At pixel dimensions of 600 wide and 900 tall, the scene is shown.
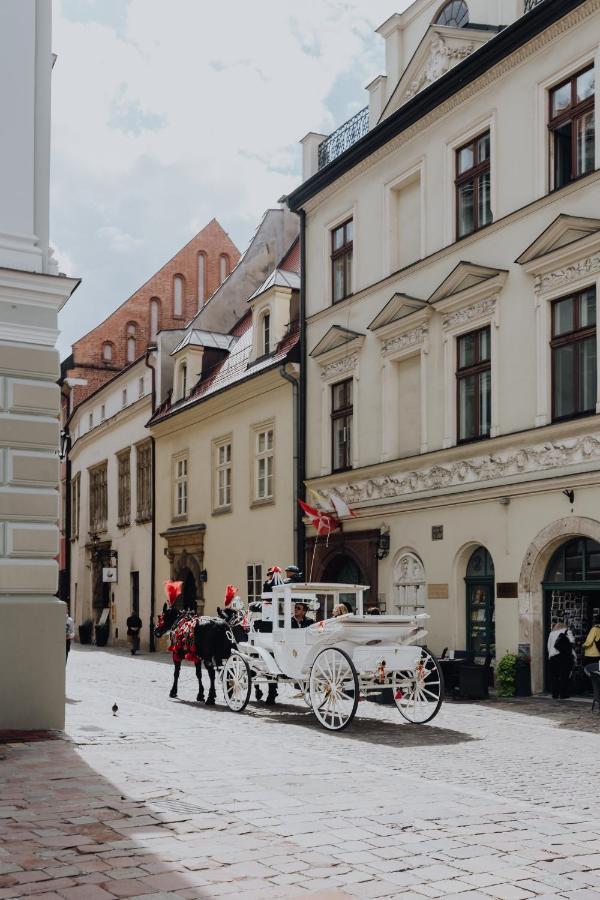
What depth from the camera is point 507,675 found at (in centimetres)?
1819

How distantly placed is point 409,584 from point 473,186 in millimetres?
7637

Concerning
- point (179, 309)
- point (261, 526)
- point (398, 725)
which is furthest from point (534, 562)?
point (179, 309)

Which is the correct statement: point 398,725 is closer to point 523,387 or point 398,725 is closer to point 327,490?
point 523,387

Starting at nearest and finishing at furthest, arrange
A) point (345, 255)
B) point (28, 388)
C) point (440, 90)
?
point (28, 388) < point (440, 90) < point (345, 255)

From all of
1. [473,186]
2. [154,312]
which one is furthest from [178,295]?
[473,186]

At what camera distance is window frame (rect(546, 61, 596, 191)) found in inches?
704

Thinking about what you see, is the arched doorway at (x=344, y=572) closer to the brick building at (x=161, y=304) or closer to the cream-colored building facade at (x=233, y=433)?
the cream-colored building facade at (x=233, y=433)

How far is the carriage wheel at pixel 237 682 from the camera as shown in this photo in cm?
1580

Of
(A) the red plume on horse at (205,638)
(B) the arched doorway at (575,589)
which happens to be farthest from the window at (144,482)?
(B) the arched doorway at (575,589)

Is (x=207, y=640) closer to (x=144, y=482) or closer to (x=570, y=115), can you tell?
(x=570, y=115)

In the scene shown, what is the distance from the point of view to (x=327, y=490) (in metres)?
24.9

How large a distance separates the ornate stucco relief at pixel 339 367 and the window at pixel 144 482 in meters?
12.6

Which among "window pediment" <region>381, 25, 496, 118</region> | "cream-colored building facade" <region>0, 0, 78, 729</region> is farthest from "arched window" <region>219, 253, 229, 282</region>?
"cream-colored building facade" <region>0, 0, 78, 729</region>

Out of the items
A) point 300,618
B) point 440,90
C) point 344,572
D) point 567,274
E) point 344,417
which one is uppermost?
point 440,90
